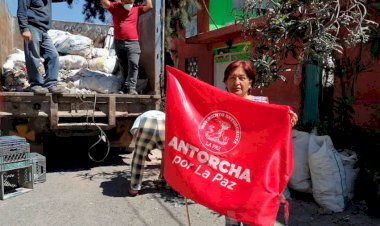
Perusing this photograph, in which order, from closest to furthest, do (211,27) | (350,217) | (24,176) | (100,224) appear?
(100,224), (350,217), (24,176), (211,27)

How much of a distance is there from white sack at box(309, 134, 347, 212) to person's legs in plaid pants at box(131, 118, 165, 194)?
1.69m

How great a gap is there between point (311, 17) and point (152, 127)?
2141mm

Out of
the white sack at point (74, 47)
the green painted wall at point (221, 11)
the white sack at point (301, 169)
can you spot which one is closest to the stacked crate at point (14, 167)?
the white sack at point (74, 47)

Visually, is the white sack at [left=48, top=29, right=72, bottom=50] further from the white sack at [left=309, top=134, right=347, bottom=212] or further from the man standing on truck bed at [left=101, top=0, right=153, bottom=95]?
the white sack at [left=309, top=134, right=347, bottom=212]

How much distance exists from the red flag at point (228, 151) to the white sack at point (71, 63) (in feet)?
14.3

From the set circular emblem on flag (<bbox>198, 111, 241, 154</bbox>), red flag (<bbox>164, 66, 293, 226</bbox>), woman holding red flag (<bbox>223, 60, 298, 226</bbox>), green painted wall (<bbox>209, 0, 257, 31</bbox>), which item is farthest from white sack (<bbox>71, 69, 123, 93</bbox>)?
green painted wall (<bbox>209, 0, 257, 31</bbox>)

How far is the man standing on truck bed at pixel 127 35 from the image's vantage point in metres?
5.60

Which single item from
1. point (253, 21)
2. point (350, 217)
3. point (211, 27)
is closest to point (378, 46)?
point (253, 21)

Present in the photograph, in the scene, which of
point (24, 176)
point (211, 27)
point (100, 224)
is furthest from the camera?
point (211, 27)

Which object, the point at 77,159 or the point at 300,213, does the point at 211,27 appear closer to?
the point at 77,159

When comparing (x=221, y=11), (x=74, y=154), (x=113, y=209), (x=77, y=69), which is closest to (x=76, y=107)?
(x=77, y=69)

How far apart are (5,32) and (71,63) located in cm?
117

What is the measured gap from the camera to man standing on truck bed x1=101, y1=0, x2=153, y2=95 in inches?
220

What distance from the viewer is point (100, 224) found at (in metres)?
3.63
